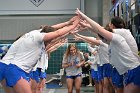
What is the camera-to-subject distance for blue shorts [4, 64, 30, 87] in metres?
5.46

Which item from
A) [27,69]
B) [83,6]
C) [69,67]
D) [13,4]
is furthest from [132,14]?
[13,4]

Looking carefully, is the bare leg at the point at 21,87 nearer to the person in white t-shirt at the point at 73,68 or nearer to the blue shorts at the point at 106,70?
the blue shorts at the point at 106,70

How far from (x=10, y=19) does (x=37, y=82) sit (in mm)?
11910

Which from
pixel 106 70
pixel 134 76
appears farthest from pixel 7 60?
pixel 106 70

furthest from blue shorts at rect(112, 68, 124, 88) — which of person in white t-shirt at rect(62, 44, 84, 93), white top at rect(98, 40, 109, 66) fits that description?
person in white t-shirt at rect(62, 44, 84, 93)

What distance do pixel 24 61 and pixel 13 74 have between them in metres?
0.27

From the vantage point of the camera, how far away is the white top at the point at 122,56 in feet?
17.7

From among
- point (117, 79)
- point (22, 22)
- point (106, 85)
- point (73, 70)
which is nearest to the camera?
point (117, 79)

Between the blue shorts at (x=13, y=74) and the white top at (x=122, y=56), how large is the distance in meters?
1.51

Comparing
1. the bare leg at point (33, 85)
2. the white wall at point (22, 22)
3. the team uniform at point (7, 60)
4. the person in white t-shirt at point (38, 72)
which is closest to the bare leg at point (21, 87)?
the team uniform at point (7, 60)

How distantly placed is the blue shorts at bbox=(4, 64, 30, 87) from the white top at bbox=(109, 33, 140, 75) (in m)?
1.51

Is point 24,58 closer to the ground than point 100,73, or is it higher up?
higher up

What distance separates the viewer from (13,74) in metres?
5.46

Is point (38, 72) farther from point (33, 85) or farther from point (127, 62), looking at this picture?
point (127, 62)
